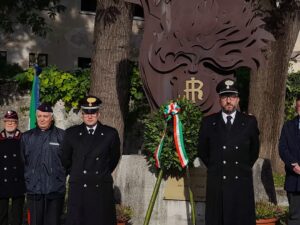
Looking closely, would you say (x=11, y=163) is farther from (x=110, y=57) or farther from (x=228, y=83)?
(x=110, y=57)

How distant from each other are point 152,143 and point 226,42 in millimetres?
1639

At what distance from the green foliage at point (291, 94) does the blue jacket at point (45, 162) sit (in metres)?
9.89

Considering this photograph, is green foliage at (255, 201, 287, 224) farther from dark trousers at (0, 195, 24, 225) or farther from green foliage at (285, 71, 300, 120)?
green foliage at (285, 71, 300, 120)

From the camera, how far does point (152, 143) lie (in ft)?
24.7

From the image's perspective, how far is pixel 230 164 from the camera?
6.16 meters

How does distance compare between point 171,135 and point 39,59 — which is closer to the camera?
point 171,135

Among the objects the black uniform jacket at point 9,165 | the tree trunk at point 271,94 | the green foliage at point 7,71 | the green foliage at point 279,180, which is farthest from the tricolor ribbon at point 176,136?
the green foliage at point 7,71

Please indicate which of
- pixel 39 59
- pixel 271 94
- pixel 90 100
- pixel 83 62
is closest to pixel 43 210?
pixel 90 100

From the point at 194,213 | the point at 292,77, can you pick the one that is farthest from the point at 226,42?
the point at 292,77

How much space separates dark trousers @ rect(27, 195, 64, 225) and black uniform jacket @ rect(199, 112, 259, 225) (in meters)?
1.62

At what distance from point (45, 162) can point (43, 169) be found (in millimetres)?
78

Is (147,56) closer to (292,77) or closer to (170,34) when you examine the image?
(170,34)

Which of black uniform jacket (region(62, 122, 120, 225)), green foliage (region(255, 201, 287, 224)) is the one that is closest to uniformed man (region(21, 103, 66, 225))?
black uniform jacket (region(62, 122, 120, 225))

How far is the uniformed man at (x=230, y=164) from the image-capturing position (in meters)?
6.16
